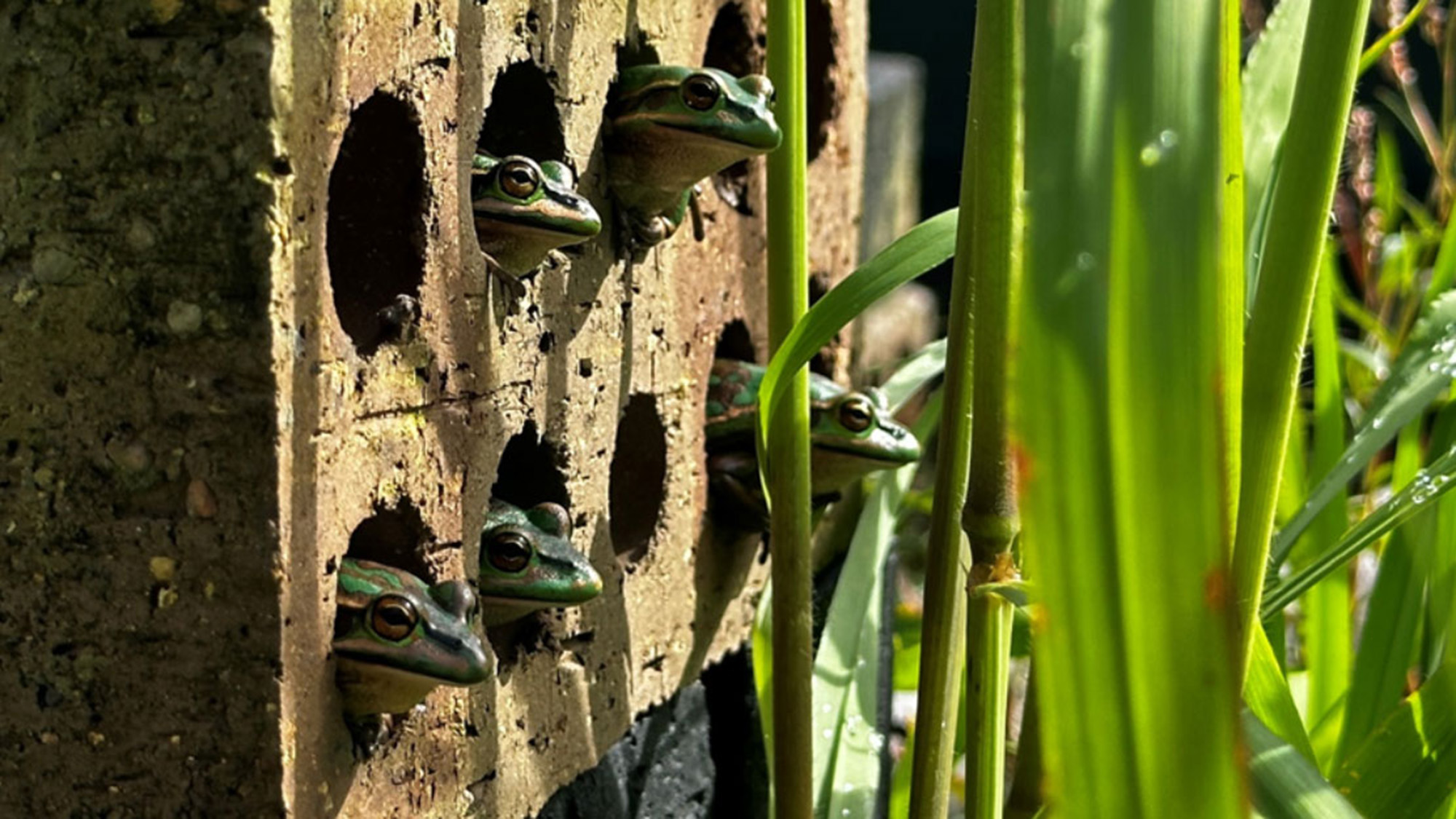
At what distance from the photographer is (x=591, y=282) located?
1.14 m

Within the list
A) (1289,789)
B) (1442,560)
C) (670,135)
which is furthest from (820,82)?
(1289,789)

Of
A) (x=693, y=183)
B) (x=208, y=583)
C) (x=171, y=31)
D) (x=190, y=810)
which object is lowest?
(x=190, y=810)

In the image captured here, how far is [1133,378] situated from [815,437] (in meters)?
0.86

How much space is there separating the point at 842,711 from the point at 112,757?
0.51m

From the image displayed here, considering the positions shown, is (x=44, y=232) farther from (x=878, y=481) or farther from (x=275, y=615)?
(x=878, y=481)

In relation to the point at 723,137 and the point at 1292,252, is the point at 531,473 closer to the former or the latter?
the point at 723,137

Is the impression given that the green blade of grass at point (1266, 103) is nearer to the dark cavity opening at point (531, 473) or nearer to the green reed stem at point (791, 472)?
the green reed stem at point (791, 472)

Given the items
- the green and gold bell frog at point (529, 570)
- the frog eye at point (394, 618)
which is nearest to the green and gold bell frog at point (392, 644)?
the frog eye at point (394, 618)

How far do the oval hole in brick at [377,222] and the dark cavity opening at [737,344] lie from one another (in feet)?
1.59

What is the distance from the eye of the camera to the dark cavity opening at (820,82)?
156 cm

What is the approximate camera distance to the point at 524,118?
1.12m

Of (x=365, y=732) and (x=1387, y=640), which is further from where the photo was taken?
(x=1387, y=640)

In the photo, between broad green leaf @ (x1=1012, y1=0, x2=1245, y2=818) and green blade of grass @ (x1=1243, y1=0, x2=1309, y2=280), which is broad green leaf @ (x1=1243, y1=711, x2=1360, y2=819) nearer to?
broad green leaf @ (x1=1012, y1=0, x2=1245, y2=818)

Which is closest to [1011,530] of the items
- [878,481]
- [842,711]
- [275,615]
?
[275,615]
